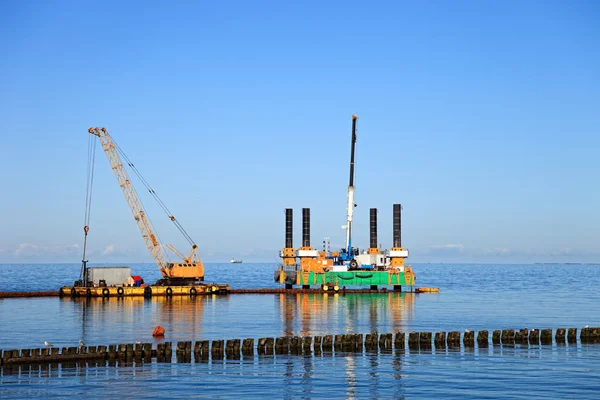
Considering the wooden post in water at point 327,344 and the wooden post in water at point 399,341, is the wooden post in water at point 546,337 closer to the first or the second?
the wooden post in water at point 399,341

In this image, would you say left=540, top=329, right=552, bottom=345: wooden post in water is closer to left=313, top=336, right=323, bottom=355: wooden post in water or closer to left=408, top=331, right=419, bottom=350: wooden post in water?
left=408, top=331, right=419, bottom=350: wooden post in water

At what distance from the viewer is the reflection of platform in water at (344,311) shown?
295ft

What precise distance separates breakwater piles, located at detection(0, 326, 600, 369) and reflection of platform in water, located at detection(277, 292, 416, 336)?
14515 millimetres

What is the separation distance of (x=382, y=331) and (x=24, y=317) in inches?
1800

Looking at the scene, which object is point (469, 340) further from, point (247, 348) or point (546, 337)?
point (247, 348)

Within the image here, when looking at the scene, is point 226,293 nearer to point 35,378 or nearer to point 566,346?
point 566,346

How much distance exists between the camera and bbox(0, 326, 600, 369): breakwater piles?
56.7 m

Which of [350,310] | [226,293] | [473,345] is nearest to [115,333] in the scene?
[473,345]

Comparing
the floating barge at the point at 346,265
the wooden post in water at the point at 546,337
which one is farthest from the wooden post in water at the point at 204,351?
the floating barge at the point at 346,265

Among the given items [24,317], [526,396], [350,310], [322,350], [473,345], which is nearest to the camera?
[526,396]

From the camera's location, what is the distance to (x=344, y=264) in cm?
16162

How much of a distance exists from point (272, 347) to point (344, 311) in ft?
162

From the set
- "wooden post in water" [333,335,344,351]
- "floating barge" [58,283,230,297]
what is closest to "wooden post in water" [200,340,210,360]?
"wooden post in water" [333,335,344,351]

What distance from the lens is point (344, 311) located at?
373 ft
